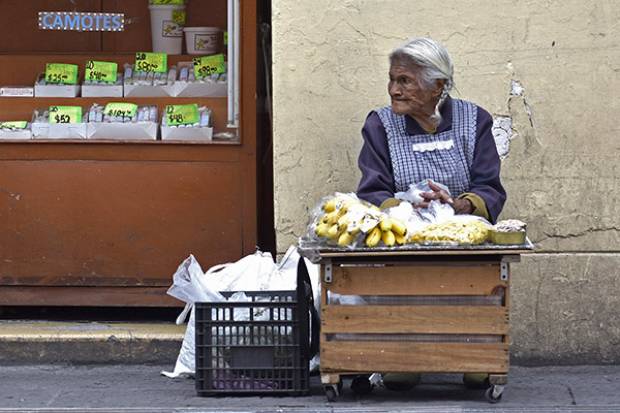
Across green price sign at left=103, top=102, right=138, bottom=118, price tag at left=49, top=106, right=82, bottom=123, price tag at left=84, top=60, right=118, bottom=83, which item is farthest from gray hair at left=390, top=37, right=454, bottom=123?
price tag at left=49, top=106, right=82, bottom=123

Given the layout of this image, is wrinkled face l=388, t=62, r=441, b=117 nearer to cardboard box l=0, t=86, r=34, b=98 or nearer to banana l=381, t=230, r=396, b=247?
banana l=381, t=230, r=396, b=247

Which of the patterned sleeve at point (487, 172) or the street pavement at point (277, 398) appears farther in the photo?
the patterned sleeve at point (487, 172)

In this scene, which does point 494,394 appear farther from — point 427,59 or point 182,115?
point 182,115

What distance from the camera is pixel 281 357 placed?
6254mm

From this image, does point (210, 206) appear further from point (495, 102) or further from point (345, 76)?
point (495, 102)

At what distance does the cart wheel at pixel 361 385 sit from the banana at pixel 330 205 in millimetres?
769

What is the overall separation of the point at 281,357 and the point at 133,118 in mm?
1747

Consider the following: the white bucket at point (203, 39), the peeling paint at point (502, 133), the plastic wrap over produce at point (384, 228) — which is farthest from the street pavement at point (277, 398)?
the white bucket at point (203, 39)

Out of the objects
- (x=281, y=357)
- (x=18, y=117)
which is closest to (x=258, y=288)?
(x=281, y=357)

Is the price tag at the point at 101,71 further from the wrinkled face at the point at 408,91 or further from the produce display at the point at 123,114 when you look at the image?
the wrinkled face at the point at 408,91

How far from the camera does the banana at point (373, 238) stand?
581 cm

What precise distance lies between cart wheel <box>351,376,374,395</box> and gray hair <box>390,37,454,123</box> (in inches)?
51.7

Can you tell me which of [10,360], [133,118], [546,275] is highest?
[133,118]

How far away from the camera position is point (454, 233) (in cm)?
586
